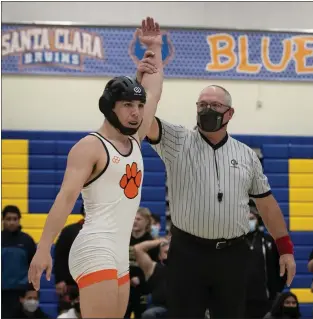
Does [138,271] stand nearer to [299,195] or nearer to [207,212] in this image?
[207,212]

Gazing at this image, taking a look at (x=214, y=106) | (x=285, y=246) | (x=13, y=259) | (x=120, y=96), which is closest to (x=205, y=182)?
(x=214, y=106)

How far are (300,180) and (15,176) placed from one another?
10.8 ft

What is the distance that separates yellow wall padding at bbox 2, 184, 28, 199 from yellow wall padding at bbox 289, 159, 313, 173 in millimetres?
3068

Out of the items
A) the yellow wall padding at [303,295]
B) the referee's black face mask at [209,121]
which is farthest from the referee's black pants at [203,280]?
the yellow wall padding at [303,295]

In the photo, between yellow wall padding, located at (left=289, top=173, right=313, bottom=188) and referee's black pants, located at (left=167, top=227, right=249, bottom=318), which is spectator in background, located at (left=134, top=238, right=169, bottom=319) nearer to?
referee's black pants, located at (left=167, top=227, right=249, bottom=318)

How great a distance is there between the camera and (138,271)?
6613 millimetres

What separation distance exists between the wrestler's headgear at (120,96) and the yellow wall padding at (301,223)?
5161 millimetres

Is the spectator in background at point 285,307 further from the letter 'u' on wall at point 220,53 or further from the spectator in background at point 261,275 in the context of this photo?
the letter 'u' on wall at point 220,53

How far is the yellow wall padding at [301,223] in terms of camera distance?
8.68 meters

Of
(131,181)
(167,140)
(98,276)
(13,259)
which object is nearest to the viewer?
(98,276)

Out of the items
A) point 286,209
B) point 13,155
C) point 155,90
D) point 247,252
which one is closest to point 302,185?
point 286,209

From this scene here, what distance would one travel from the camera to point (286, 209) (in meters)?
8.71

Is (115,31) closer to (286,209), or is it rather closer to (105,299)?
(286,209)

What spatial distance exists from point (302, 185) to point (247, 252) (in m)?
4.30
